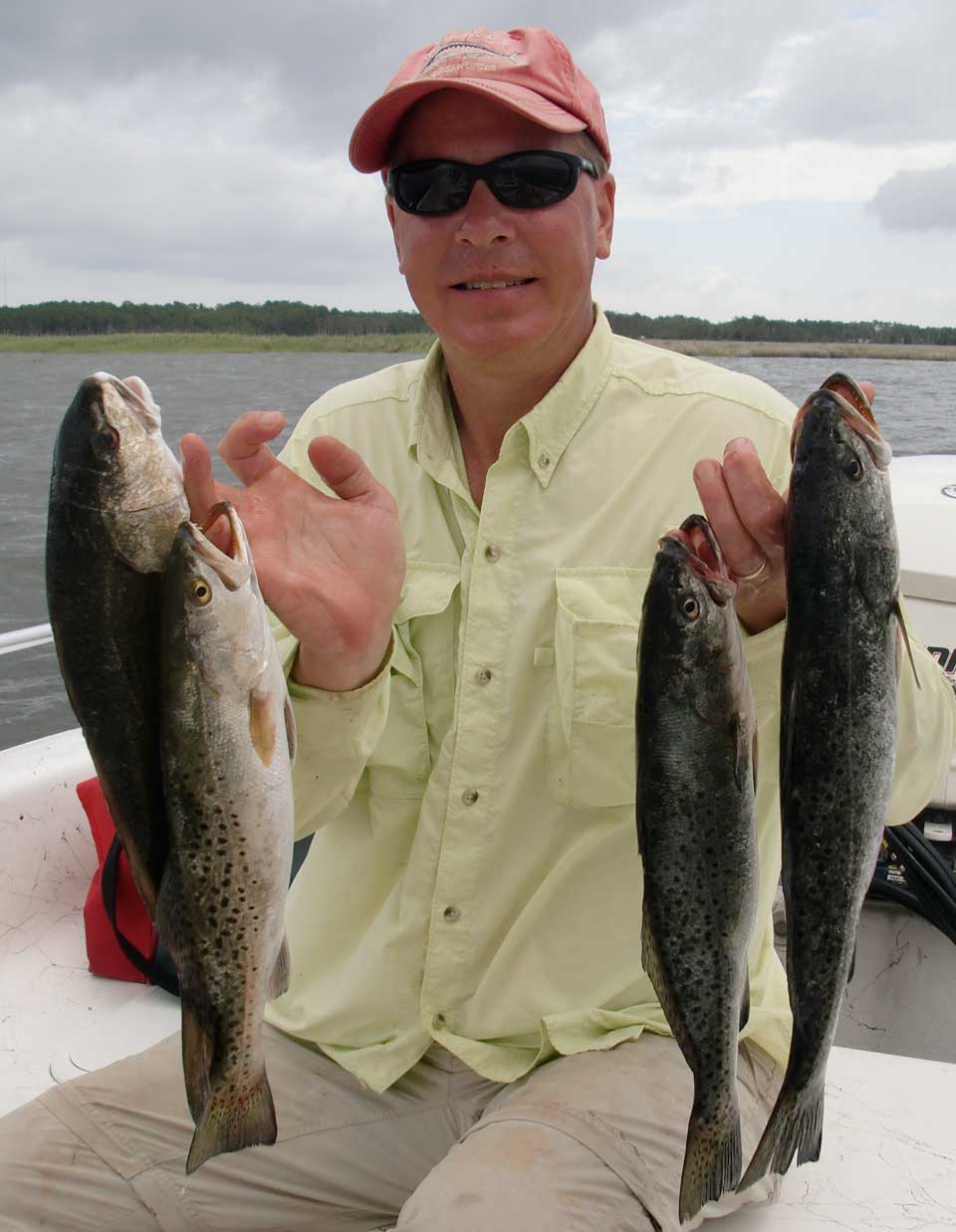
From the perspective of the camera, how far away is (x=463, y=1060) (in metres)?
2.88

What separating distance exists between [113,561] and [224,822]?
50 cm

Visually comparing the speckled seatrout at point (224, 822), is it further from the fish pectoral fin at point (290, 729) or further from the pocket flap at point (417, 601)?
the pocket flap at point (417, 601)

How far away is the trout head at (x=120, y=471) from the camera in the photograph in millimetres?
1932

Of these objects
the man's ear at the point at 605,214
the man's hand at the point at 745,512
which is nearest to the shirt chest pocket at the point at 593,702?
the man's hand at the point at 745,512

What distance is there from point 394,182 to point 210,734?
154 cm

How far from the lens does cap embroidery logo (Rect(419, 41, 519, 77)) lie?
2723 mm

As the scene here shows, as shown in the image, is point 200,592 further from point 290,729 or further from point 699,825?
point 699,825

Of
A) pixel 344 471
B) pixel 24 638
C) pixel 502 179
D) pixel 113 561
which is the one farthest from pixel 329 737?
pixel 24 638

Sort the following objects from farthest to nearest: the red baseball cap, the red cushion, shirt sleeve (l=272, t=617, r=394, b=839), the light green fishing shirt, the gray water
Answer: the gray water < the red cushion < the light green fishing shirt < the red baseball cap < shirt sleeve (l=272, t=617, r=394, b=839)

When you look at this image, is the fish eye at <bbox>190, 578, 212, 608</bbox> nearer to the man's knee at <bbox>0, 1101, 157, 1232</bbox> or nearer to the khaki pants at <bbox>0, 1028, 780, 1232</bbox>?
the khaki pants at <bbox>0, 1028, 780, 1232</bbox>

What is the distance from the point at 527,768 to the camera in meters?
2.86

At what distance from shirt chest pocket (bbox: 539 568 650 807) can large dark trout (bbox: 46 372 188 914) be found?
42.3 inches

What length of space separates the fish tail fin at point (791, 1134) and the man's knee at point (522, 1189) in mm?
386

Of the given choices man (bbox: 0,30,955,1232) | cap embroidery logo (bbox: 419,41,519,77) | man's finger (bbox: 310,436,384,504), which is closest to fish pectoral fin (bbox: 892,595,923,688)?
man (bbox: 0,30,955,1232)
